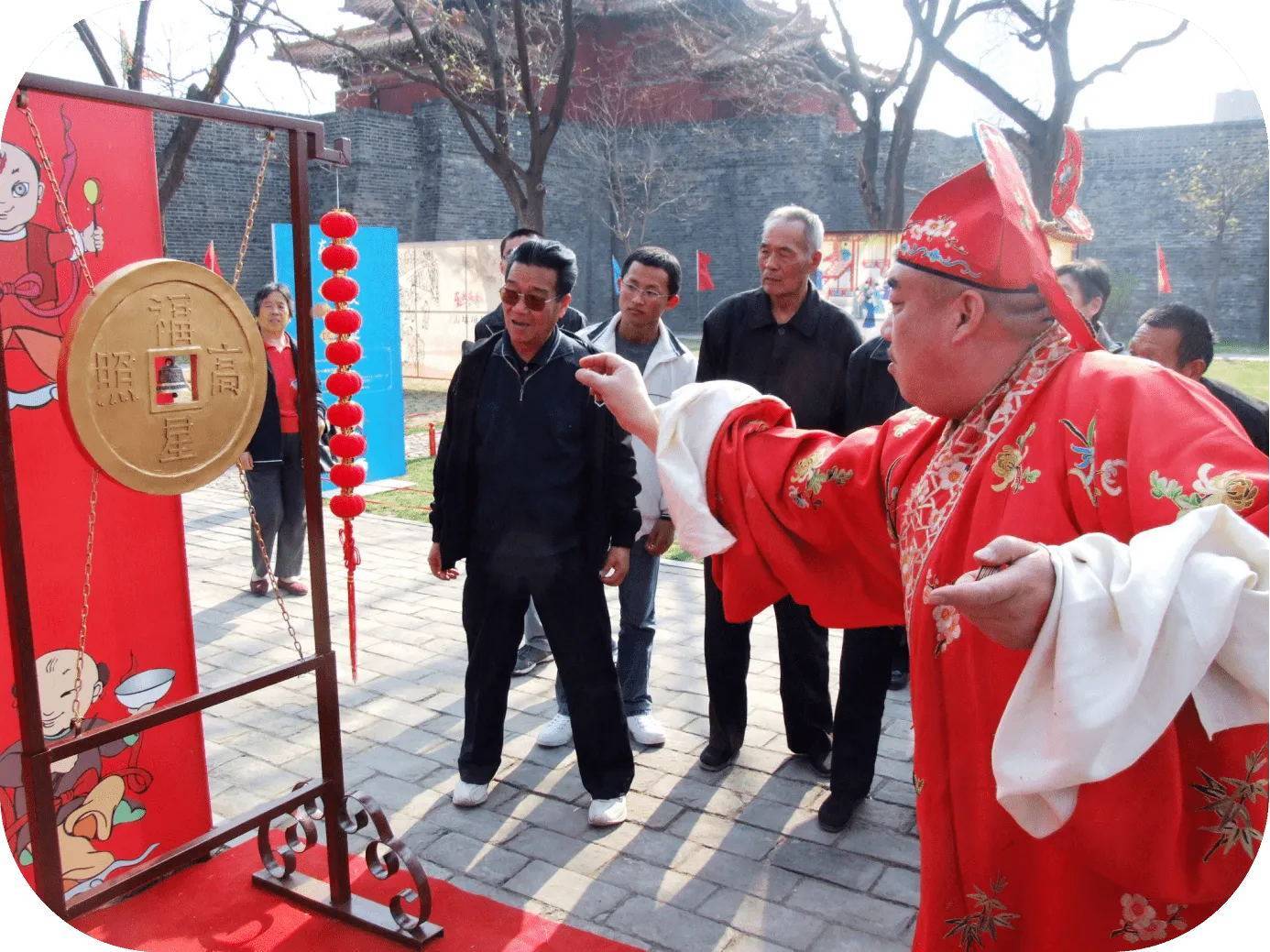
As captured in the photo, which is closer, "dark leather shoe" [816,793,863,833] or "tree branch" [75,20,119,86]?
"dark leather shoe" [816,793,863,833]

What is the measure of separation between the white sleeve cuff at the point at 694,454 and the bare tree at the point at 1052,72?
26.2ft

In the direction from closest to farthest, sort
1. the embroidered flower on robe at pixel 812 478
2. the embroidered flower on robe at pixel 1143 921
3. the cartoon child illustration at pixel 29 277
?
the embroidered flower on robe at pixel 1143 921, the embroidered flower on robe at pixel 812 478, the cartoon child illustration at pixel 29 277

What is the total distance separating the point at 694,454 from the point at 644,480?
1.82 meters

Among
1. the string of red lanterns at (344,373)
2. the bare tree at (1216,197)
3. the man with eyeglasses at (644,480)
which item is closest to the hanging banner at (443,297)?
the man with eyeglasses at (644,480)

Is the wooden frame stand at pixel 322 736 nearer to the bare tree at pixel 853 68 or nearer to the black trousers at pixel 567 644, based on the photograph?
the black trousers at pixel 567 644

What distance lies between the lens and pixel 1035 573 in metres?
1.24

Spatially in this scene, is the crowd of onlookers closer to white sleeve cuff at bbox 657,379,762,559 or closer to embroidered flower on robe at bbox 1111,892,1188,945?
white sleeve cuff at bbox 657,379,762,559

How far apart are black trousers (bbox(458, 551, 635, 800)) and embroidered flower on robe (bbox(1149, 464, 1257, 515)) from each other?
2149mm

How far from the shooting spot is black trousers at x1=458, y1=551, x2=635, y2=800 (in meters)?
3.26

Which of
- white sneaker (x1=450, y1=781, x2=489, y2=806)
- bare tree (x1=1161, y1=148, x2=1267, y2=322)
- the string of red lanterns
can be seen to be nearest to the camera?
the string of red lanterns

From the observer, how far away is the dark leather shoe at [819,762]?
3662 millimetres

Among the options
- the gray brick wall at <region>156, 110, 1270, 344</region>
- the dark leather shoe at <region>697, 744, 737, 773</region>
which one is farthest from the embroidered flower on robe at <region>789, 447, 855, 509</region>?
the gray brick wall at <region>156, 110, 1270, 344</region>

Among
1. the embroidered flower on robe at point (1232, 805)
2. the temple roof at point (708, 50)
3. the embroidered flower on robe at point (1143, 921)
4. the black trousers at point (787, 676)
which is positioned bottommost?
the black trousers at point (787, 676)

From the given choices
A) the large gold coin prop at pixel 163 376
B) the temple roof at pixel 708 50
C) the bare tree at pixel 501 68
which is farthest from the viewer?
the temple roof at pixel 708 50
